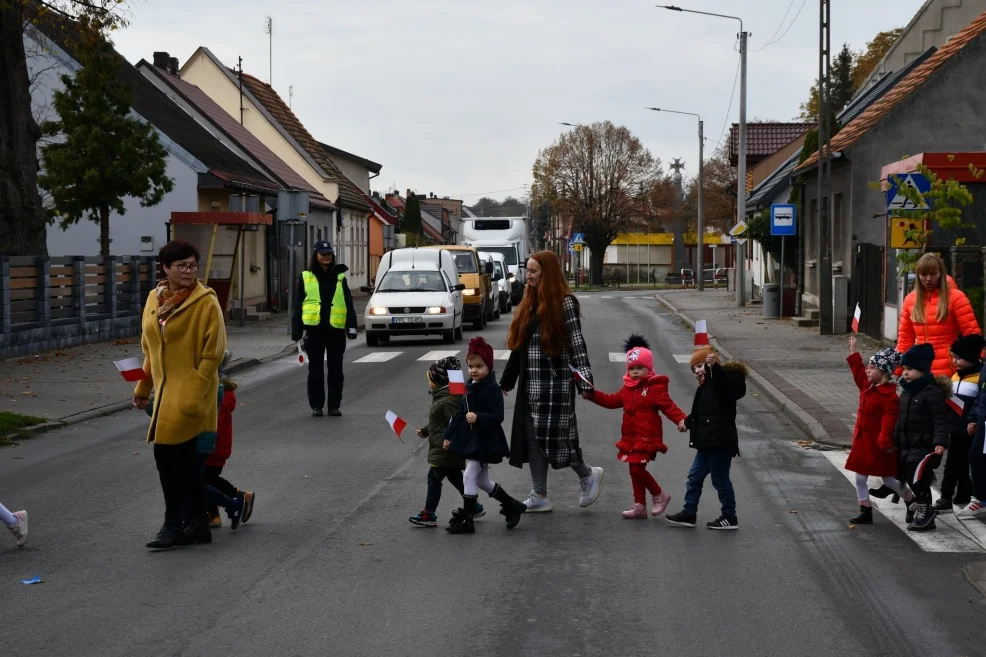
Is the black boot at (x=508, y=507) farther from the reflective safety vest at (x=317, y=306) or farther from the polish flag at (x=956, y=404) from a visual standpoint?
the reflective safety vest at (x=317, y=306)

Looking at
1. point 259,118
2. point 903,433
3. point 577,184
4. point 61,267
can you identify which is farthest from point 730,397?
point 577,184

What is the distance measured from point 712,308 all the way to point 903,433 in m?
31.6

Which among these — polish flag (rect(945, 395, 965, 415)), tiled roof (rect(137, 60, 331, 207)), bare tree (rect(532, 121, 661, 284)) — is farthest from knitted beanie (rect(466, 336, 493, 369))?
bare tree (rect(532, 121, 661, 284))

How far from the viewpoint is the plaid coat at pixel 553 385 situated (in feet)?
27.3

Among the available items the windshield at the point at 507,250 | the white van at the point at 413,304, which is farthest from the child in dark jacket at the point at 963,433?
the windshield at the point at 507,250

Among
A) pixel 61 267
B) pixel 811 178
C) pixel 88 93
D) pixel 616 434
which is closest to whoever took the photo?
pixel 616 434

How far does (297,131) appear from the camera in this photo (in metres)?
54.6

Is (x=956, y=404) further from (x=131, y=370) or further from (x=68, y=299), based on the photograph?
(x=68, y=299)

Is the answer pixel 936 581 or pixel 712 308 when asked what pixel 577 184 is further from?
pixel 936 581

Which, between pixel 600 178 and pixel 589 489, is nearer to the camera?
pixel 589 489

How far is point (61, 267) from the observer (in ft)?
75.3

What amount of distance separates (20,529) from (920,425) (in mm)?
5380

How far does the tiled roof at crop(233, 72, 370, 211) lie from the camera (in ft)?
172

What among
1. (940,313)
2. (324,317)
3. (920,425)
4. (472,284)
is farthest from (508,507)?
(472,284)
